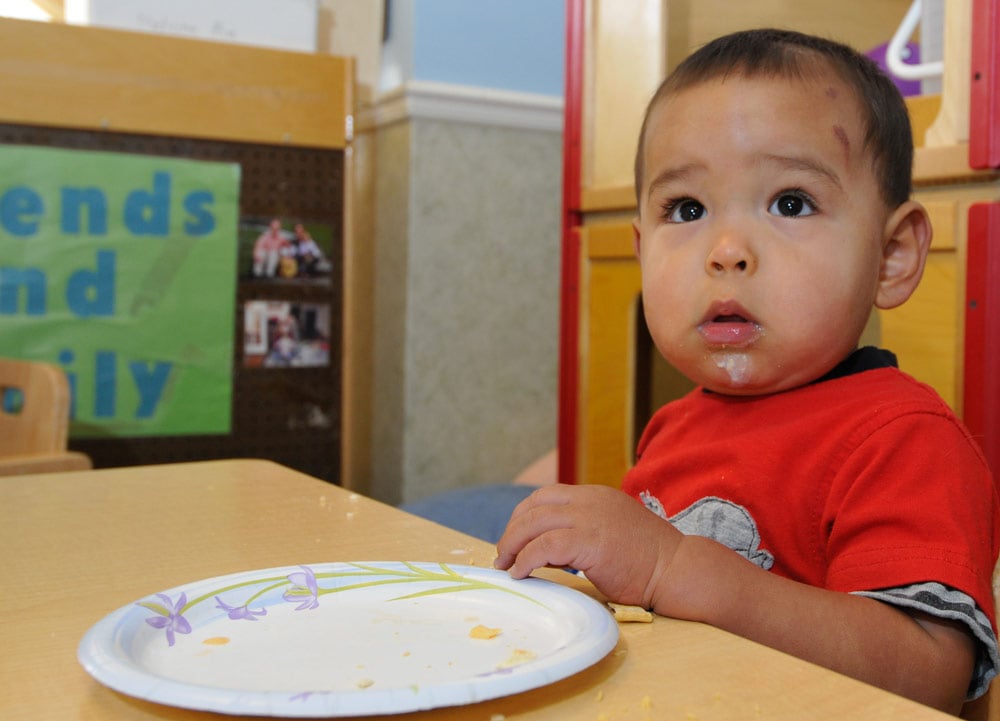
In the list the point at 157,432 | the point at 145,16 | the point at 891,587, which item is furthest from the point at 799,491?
the point at 145,16

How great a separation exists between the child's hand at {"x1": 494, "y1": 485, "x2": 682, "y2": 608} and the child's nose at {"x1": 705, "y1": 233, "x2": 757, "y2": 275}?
0.69 feet

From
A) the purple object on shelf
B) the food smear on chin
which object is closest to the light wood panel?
the purple object on shelf

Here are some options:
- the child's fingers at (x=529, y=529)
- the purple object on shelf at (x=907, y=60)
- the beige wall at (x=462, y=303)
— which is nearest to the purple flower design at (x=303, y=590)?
the child's fingers at (x=529, y=529)

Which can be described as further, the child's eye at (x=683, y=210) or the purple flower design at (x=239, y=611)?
the child's eye at (x=683, y=210)

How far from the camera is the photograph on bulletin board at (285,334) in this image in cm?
229

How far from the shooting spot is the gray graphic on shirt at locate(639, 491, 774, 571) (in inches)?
26.9

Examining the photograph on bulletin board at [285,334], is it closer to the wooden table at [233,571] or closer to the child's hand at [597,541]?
the wooden table at [233,571]

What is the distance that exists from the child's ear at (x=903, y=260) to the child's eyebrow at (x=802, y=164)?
0.32 feet

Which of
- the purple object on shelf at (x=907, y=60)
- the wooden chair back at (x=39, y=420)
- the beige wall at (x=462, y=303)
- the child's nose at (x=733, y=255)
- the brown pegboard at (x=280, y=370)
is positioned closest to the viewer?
the child's nose at (x=733, y=255)

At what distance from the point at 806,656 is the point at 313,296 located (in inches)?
74.7

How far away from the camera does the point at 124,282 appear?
216 centimetres

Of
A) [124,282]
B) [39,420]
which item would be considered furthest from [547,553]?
[124,282]

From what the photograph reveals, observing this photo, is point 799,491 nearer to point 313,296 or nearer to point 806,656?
point 806,656

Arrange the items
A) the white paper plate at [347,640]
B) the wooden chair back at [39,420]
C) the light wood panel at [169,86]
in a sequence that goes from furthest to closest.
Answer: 1. the light wood panel at [169,86]
2. the wooden chair back at [39,420]
3. the white paper plate at [347,640]
